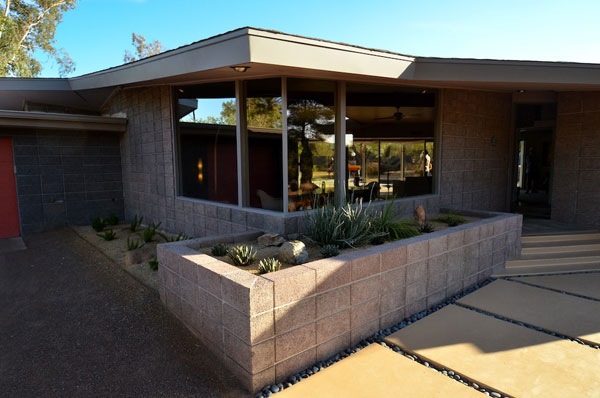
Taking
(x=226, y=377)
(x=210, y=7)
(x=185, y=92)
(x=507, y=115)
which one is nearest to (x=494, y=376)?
(x=226, y=377)

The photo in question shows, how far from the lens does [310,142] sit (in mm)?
5277

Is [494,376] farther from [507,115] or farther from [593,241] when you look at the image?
[507,115]

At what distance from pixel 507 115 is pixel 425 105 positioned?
2.46 meters

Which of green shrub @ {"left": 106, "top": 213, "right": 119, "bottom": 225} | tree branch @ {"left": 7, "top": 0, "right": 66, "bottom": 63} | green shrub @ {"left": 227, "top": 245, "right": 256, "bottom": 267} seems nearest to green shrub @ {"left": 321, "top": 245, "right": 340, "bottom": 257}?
green shrub @ {"left": 227, "top": 245, "right": 256, "bottom": 267}

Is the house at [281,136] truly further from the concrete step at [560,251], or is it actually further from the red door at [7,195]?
the concrete step at [560,251]

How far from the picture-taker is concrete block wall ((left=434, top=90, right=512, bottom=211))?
6.98 meters

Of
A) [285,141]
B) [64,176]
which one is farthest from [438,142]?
[64,176]

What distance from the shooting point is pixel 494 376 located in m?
2.94

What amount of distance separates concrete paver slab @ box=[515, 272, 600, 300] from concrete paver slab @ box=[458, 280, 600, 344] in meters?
0.25

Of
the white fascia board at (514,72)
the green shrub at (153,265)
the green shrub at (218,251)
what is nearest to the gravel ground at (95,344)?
the green shrub at (153,265)

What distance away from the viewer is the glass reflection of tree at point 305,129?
5070mm

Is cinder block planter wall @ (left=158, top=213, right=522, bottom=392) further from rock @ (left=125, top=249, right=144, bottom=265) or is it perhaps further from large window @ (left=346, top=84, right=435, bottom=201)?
large window @ (left=346, top=84, right=435, bottom=201)

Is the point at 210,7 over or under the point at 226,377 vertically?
over

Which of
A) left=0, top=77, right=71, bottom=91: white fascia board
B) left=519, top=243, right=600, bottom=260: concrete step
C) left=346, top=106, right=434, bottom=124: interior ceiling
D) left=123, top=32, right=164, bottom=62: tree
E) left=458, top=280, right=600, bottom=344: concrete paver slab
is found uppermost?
left=123, top=32, right=164, bottom=62: tree
